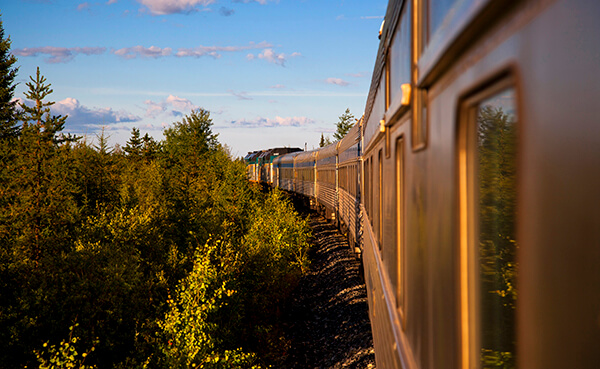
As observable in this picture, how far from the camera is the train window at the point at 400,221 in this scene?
2527 millimetres

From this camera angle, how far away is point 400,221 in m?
2.66

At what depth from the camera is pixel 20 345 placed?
8.76m

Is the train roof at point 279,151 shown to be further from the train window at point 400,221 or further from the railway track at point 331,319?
the train window at point 400,221

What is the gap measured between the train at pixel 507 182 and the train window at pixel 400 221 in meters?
0.57

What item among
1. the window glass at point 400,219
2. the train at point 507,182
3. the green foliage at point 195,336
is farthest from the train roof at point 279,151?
the train at point 507,182

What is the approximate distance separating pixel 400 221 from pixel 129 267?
1004 cm

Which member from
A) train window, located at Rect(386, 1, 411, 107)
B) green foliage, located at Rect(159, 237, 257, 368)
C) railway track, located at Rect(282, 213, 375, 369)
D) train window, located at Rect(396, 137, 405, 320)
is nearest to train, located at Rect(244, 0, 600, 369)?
train window, located at Rect(386, 1, 411, 107)

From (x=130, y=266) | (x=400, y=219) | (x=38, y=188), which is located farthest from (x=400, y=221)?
(x=38, y=188)

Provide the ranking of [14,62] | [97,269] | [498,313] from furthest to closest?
1. [14,62]
2. [97,269]
3. [498,313]

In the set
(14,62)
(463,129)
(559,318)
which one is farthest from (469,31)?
(14,62)

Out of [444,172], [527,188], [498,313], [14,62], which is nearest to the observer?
[527,188]

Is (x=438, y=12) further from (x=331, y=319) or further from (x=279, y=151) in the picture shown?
(x=279, y=151)

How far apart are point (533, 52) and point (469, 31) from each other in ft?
0.99

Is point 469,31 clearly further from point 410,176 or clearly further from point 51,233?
point 51,233
